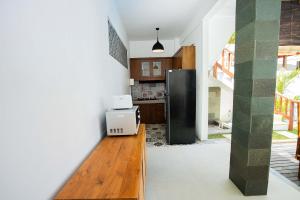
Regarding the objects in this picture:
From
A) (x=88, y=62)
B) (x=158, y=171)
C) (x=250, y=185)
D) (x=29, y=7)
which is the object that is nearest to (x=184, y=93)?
(x=158, y=171)

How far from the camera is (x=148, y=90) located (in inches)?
254

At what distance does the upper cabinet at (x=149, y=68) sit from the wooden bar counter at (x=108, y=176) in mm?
4551

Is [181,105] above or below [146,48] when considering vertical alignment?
below

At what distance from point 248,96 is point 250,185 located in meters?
1.07

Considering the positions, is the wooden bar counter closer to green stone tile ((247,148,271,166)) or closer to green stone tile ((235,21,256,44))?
green stone tile ((247,148,271,166))

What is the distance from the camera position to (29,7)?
837 mm

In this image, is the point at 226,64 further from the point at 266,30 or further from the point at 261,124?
the point at 261,124

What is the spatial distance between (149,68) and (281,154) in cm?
439

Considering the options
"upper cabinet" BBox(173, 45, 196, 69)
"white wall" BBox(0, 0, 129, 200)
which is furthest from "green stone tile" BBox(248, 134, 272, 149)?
"upper cabinet" BBox(173, 45, 196, 69)

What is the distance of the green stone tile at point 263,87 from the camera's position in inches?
73.9

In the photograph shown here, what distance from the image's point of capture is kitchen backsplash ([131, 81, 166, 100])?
6387mm

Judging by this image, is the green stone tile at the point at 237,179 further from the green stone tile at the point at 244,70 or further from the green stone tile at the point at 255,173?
the green stone tile at the point at 244,70

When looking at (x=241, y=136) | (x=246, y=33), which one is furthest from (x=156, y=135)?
(x=246, y=33)

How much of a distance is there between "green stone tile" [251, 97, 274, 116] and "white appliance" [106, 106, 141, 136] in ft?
4.47
